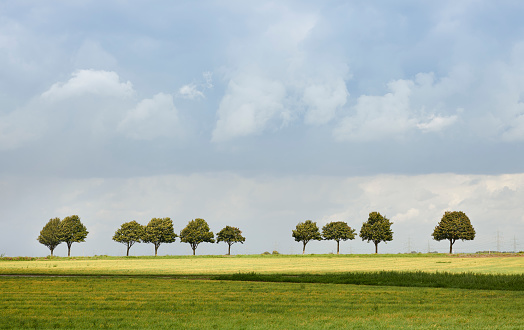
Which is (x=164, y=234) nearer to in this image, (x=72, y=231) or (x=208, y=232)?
(x=208, y=232)

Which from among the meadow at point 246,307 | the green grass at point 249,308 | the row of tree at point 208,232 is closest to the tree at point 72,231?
the row of tree at point 208,232

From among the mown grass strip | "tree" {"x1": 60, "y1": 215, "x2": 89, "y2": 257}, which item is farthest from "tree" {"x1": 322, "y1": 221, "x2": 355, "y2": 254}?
the mown grass strip

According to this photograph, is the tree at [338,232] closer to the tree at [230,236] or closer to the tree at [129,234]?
the tree at [230,236]

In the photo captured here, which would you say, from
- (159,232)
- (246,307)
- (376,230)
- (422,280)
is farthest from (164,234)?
(246,307)

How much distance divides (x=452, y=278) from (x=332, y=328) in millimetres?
25192

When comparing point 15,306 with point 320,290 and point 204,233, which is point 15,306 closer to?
point 320,290

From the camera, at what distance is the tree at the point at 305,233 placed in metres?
137

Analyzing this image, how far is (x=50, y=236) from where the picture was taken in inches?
5143

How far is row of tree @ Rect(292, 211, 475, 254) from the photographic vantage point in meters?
133

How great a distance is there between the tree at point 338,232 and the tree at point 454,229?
2277cm

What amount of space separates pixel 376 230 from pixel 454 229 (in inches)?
808

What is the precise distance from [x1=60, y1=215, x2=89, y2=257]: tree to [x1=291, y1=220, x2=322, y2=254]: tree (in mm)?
57775

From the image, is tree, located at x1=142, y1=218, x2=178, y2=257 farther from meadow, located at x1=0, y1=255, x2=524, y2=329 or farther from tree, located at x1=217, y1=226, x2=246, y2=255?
meadow, located at x1=0, y1=255, x2=524, y2=329

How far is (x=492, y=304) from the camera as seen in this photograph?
24922 mm
